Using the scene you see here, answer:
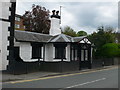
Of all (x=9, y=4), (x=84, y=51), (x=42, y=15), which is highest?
(x=42, y=15)

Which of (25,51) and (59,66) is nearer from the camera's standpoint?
(59,66)

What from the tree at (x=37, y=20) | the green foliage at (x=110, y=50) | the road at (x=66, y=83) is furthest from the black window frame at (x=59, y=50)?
the tree at (x=37, y=20)

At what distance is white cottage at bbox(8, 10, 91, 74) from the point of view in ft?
59.9

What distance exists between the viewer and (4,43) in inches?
659

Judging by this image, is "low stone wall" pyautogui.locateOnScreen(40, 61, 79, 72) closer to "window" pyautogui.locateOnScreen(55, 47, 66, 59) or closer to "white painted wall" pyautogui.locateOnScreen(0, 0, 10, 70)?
"window" pyautogui.locateOnScreen(55, 47, 66, 59)

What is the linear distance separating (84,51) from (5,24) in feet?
35.7

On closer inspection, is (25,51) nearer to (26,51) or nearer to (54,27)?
(26,51)

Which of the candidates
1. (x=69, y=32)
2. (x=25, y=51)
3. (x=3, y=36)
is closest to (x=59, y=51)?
(x=25, y=51)

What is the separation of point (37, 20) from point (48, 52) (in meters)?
17.9

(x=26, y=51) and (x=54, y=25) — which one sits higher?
(x=54, y=25)

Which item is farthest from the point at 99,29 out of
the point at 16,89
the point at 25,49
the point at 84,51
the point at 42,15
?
the point at 16,89

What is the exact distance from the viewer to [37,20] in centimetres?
3853

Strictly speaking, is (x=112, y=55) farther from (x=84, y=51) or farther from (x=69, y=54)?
(x=69, y=54)

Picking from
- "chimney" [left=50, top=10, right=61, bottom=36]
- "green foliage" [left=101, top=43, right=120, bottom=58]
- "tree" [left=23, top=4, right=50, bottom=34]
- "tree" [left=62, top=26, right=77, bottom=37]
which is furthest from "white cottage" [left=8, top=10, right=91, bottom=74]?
"tree" [left=62, top=26, right=77, bottom=37]
